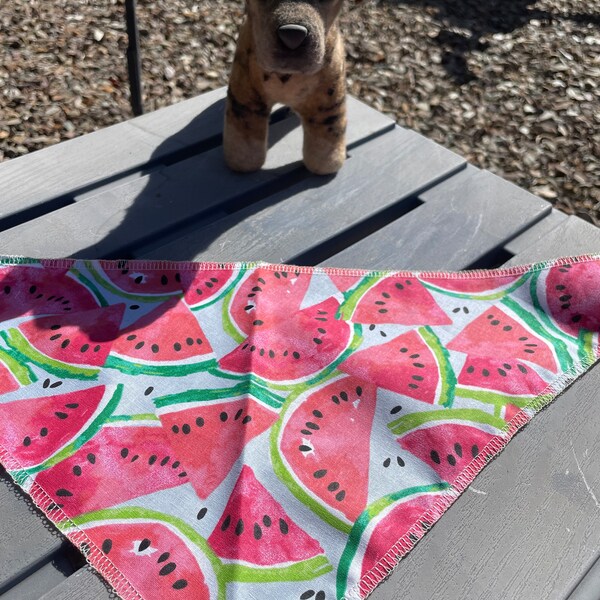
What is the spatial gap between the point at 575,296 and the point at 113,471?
1.09 metres

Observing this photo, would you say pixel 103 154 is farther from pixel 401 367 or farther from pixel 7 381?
pixel 401 367

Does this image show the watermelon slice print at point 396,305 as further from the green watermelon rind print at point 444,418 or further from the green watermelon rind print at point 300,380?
the green watermelon rind print at point 444,418

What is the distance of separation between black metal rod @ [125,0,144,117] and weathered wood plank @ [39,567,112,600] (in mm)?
1526

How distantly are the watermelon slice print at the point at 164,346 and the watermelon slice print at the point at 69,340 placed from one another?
0.03 metres

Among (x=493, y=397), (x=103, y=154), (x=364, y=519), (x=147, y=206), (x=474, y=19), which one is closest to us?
(x=364, y=519)

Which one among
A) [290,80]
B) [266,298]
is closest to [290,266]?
[266,298]

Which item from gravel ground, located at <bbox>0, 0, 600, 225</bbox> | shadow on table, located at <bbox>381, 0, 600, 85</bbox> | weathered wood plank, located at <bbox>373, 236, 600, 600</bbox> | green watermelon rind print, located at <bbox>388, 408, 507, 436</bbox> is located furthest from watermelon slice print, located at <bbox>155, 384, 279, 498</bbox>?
shadow on table, located at <bbox>381, 0, 600, 85</bbox>

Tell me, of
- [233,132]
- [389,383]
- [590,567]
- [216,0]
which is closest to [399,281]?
[389,383]

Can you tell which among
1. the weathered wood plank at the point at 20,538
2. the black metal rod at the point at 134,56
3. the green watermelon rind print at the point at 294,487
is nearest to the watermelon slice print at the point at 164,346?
the green watermelon rind print at the point at 294,487

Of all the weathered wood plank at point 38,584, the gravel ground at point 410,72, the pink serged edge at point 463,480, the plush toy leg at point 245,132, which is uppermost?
the plush toy leg at point 245,132

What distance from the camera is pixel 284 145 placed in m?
2.04

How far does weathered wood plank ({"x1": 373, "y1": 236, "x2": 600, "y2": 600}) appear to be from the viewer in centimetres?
114

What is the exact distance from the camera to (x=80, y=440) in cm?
128

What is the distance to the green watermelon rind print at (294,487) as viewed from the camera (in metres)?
1.19
